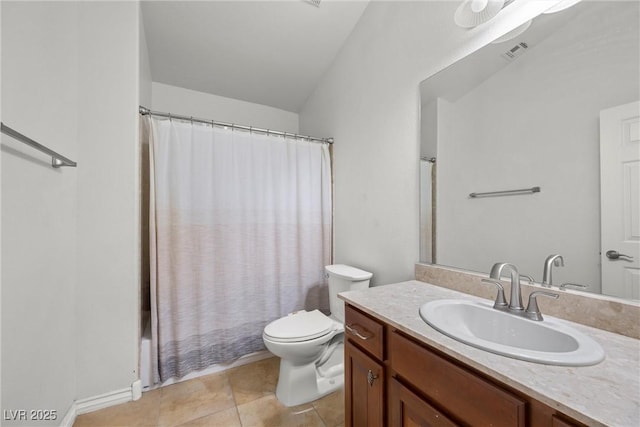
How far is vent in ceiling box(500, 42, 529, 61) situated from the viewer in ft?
3.35

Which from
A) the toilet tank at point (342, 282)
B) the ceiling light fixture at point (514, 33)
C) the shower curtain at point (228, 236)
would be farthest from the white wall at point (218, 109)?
the ceiling light fixture at point (514, 33)

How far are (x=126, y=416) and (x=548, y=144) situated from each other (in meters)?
2.45

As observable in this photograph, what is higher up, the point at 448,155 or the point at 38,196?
the point at 448,155

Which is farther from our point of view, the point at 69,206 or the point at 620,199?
the point at 69,206

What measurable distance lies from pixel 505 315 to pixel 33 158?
1.94m

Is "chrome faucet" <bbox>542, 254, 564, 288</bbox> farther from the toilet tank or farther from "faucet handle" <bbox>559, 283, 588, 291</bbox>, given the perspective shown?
the toilet tank

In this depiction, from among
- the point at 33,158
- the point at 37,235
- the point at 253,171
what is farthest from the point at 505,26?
the point at 37,235

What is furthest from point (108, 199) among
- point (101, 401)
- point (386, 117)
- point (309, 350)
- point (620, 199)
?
point (620, 199)

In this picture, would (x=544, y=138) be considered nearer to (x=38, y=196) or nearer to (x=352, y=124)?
(x=352, y=124)

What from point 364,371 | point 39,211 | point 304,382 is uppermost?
point 39,211

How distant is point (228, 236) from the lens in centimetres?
188

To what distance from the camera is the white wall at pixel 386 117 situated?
1.35 m

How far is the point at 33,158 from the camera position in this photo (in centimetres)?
103

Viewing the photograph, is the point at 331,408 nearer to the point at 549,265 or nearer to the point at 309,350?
the point at 309,350
